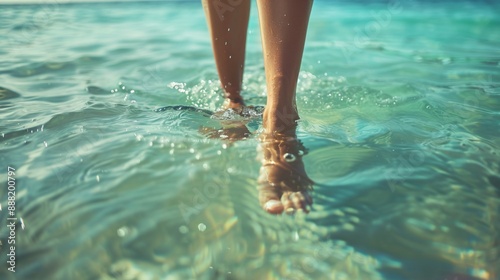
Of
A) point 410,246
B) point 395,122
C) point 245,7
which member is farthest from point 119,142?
point 395,122

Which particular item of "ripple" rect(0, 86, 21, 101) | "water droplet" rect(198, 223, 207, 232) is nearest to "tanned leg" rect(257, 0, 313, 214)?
"water droplet" rect(198, 223, 207, 232)

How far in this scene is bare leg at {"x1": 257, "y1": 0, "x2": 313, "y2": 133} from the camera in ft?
4.73

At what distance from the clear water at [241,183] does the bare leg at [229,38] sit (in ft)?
0.81

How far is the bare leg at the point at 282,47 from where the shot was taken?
1.44 meters

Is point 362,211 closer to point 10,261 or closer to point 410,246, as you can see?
point 410,246

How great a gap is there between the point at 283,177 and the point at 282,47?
51 centimetres

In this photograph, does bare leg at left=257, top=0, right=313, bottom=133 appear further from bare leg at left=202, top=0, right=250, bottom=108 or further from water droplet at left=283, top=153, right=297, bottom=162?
bare leg at left=202, top=0, right=250, bottom=108

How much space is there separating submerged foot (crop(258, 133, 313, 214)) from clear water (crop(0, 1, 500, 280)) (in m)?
0.05

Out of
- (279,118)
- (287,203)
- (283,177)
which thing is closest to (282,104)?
(279,118)

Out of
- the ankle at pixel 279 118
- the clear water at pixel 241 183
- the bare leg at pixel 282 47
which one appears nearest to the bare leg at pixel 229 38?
the clear water at pixel 241 183

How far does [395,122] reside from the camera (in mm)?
2004

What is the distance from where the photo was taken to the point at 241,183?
1.41 m

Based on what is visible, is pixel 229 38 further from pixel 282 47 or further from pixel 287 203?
pixel 287 203

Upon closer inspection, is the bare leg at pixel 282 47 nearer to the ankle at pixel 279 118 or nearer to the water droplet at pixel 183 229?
the ankle at pixel 279 118
